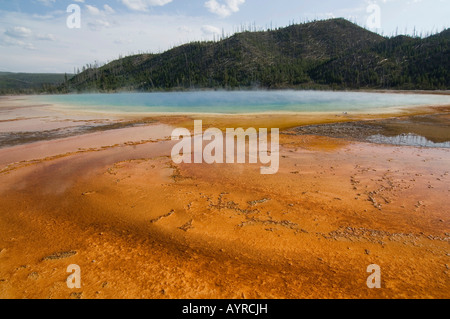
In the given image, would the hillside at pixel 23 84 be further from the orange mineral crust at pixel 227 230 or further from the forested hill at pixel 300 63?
the orange mineral crust at pixel 227 230

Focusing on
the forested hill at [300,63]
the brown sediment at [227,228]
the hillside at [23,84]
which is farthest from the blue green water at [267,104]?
the hillside at [23,84]

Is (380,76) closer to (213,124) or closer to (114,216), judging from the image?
(213,124)

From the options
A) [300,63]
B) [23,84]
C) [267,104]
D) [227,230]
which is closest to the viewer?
[227,230]

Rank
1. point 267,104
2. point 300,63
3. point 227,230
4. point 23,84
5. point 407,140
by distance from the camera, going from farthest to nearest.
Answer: point 23,84 < point 300,63 < point 267,104 < point 407,140 < point 227,230

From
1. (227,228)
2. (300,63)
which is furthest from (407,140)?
(300,63)

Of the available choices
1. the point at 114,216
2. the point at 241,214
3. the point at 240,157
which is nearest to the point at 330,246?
the point at 241,214

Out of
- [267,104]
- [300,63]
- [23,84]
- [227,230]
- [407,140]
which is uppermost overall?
[23,84]

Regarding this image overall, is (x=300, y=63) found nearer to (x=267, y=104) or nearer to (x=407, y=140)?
(x=267, y=104)
